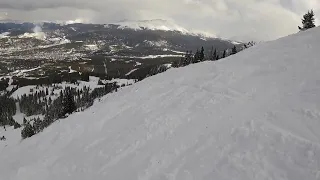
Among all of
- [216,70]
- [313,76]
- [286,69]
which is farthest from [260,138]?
[216,70]

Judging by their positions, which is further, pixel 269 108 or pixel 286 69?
pixel 286 69

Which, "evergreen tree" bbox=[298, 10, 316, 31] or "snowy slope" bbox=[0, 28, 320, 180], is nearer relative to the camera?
"snowy slope" bbox=[0, 28, 320, 180]

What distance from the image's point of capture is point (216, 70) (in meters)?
45.8

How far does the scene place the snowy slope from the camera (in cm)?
1895

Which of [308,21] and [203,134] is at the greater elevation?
[308,21]

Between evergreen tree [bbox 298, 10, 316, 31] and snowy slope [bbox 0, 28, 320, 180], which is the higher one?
evergreen tree [bbox 298, 10, 316, 31]

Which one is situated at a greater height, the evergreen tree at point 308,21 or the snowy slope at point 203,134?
the evergreen tree at point 308,21

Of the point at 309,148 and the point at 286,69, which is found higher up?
the point at 286,69

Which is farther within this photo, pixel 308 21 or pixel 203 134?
pixel 308 21

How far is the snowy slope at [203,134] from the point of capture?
19.0 m

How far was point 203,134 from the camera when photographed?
77.6 feet

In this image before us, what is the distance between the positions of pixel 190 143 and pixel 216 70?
24.5 meters

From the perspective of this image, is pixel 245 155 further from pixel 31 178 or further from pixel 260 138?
pixel 31 178

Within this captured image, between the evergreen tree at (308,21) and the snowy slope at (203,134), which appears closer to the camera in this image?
the snowy slope at (203,134)
